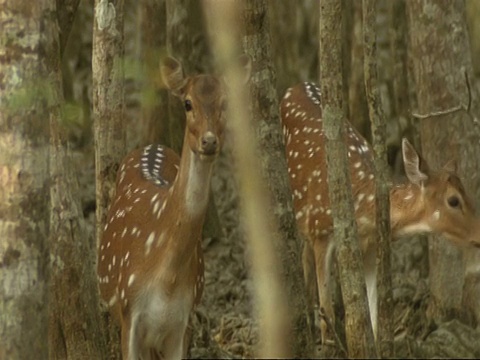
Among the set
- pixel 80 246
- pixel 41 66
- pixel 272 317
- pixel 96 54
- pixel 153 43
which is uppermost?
pixel 153 43

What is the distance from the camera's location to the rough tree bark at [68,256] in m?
7.58

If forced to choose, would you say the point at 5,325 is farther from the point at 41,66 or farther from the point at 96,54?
the point at 96,54

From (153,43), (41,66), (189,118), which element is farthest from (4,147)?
Result: (153,43)

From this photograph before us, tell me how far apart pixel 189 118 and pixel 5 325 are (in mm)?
1591

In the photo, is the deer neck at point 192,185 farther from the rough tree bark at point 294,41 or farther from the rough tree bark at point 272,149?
the rough tree bark at point 294,41

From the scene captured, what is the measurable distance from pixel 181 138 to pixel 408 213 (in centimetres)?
250

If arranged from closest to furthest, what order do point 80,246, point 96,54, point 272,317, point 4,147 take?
point 272,317, point 4,147, point 80,246, point 96,54

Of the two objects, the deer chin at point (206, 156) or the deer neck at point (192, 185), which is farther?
the deer neck at point (192, 185)

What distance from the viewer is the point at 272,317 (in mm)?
4520

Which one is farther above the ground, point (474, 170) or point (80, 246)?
point (474, 170)

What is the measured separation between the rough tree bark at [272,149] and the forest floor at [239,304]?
4.89 feet

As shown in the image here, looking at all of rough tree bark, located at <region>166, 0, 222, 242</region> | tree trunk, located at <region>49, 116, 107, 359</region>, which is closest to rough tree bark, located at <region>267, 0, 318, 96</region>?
rough tree bark, located at <region>166, 0, 222, 242</region>

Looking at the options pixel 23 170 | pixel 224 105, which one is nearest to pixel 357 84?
pixel 224 105

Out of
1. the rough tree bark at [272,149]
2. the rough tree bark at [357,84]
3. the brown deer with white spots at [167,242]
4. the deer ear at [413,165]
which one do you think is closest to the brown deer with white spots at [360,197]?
the deer ear at [413,165]
